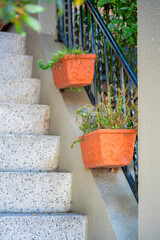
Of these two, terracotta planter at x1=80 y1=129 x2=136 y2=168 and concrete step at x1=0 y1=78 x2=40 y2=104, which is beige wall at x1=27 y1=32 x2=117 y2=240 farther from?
terracotta planter at x1=80 y1=129 x2=136 y2=168

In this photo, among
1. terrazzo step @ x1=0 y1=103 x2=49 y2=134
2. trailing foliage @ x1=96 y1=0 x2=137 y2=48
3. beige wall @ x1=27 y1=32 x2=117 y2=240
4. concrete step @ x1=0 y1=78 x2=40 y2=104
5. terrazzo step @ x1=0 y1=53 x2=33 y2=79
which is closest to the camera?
beige wall @ x1=27 y1=32 x2=117 y2=240

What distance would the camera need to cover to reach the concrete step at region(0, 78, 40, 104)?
2.76 meters

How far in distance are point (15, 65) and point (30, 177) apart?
4.56ft

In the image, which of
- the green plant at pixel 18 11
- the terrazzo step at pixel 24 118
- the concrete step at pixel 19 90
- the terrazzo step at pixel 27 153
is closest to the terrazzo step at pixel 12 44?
the concrete step at pixel 19 90

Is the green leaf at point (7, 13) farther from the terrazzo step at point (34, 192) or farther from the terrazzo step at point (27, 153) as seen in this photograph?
the terrazzo step at point (27, 153)

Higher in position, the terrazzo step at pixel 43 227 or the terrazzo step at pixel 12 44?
the terrazzo step at pixel 12 44

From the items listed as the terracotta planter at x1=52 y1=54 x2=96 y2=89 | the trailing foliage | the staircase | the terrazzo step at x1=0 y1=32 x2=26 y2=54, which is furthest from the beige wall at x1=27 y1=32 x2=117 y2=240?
the trailing foliage

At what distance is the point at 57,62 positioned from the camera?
2.33 metres

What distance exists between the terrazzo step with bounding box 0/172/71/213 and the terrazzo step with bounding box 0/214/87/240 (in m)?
0.16

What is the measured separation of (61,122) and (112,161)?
32.1 inches

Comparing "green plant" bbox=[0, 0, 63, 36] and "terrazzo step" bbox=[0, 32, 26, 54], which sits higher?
"green plant" bbox=[0, 0, 63, 36]

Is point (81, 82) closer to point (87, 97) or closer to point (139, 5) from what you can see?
point (87, 97)

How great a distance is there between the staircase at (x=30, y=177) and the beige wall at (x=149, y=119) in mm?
634

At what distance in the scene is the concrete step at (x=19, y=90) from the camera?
9.05ft
